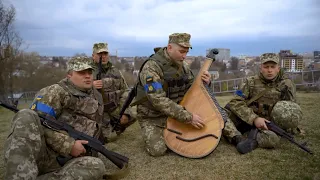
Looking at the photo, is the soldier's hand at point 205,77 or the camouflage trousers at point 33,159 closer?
the camouflage trousers at point 33,159

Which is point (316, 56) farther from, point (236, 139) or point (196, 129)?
point (196, 129)

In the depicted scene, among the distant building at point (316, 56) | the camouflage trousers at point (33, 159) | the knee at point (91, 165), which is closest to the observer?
the camouflage trousers at point (33, 159)

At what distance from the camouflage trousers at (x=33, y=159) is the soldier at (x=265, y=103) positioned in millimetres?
2283

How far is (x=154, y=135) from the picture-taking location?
14.2 feet

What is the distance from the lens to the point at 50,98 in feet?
10.6

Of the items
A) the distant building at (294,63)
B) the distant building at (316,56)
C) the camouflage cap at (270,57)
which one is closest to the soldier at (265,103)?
the camouflage cap at (270,57)

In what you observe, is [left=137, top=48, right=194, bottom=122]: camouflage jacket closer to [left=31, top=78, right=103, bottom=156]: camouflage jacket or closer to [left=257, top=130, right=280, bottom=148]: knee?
[left=31, top=78, right=103, bottom=156]: camouflage jacket

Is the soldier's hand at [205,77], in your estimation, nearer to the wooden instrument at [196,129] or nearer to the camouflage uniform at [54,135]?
the wooden instrument at [196,129]

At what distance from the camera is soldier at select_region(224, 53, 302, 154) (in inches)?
172

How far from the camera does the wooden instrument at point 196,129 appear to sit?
3975mm

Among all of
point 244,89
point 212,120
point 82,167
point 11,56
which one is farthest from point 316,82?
point 11,56

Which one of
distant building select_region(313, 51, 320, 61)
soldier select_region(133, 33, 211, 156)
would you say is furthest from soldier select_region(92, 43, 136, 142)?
distant building select_region(313, 51, 320, 61)

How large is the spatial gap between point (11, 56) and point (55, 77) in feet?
34.0

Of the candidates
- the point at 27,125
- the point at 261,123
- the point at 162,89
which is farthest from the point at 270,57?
the point at 27,125
